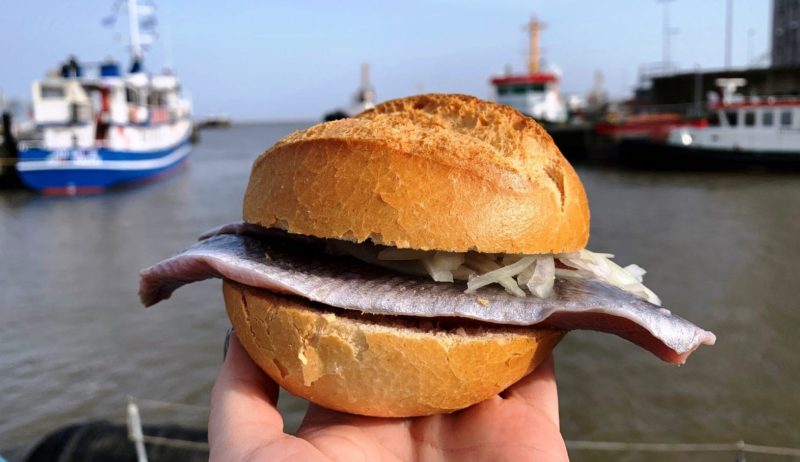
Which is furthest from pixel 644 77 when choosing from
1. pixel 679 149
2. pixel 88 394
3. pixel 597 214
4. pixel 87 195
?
pixel 88 394

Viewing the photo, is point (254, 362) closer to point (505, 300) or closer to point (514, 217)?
point (505, 300)

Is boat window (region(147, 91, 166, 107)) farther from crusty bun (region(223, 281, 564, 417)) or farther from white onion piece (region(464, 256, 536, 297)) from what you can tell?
Result: white onion piece (region(464, 256, 536, 297))

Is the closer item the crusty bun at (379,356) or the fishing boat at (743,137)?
the crusty bun at (379,356)

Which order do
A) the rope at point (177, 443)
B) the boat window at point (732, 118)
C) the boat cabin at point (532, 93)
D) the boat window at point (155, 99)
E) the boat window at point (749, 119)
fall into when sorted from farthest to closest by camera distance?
the boat cabin at point (532, 93) < the boat window at point (155, 99) < the boat window at point (732, 118) < the boat window at point (749, 119) < the rope at point (177, 443)

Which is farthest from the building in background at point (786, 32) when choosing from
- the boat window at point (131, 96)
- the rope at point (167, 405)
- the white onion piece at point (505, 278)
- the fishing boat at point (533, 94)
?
the white onion piece at point (505, 278)

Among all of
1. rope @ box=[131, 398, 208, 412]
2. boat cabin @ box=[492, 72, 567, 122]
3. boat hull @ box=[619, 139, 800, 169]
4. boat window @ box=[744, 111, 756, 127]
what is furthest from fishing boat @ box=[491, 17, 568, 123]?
rope @ box=[131, 398, 208, 412]

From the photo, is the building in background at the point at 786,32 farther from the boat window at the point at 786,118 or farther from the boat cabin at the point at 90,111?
the boat cabin at the point at 90,111
